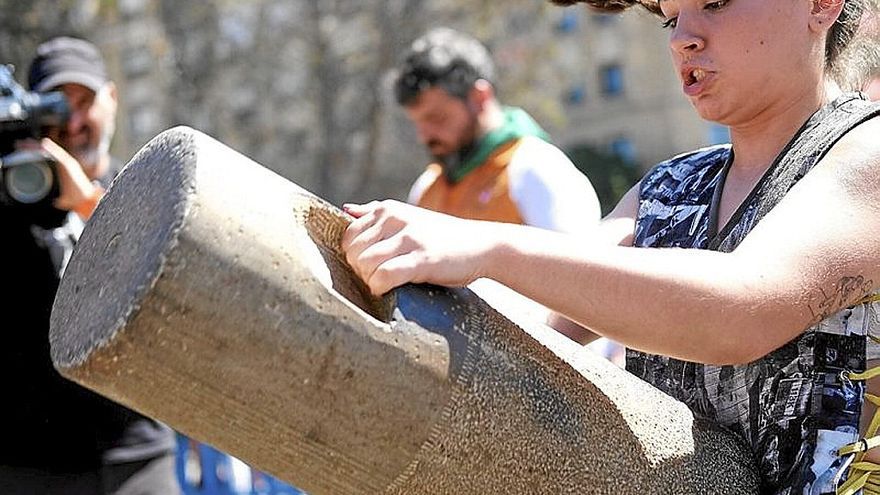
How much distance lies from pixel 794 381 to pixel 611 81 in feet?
135

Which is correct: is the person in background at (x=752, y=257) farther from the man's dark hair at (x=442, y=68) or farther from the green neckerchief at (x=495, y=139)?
the man's dark hair at (x=442, y=68)

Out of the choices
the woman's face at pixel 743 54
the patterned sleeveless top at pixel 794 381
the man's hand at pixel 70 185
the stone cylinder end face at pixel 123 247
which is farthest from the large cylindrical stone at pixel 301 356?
the man's hand at pixel 70 185

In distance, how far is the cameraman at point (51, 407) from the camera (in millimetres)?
3816

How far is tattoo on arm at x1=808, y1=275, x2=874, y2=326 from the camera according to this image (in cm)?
173

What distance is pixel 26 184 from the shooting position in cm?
392

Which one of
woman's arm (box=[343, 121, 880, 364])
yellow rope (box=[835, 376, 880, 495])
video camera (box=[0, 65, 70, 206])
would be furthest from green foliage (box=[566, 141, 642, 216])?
woman's arm (box=[343, 121, 880, 364])

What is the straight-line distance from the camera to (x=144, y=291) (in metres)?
1.50

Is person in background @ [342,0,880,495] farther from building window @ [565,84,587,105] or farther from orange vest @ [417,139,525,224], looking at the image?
building window @ [565,84,587,105]

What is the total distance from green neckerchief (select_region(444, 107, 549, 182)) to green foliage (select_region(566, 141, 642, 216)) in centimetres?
3099

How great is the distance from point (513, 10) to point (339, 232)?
2147cm

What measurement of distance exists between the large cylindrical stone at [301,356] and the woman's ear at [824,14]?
0.56m

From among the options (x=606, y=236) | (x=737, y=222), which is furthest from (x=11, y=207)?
(x=737, y=222)

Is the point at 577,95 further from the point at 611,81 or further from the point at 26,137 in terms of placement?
the point at 26,137

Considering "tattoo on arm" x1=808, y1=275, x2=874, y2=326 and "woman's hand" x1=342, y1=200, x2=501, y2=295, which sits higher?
"woman's hand" x1=342, y1=200, x2=501, y2=295
